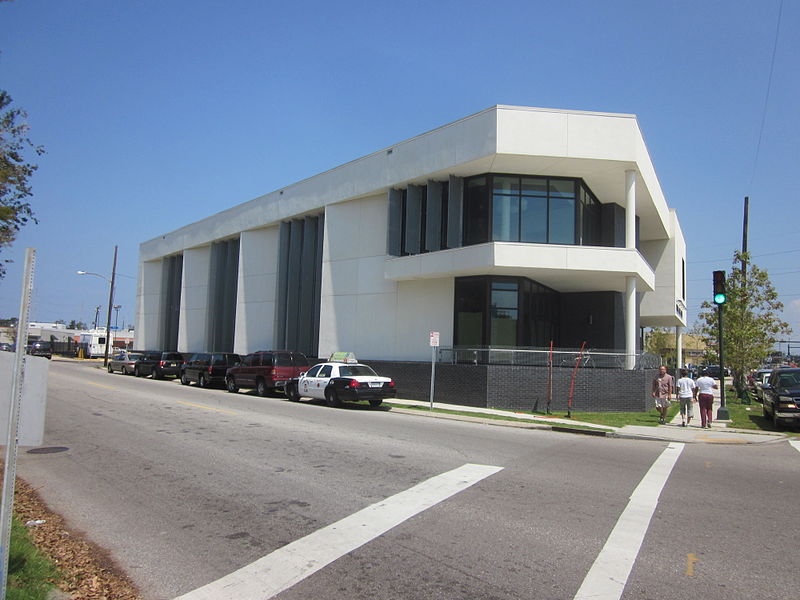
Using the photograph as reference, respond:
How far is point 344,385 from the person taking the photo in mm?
19750

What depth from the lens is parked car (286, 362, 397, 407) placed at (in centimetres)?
1967

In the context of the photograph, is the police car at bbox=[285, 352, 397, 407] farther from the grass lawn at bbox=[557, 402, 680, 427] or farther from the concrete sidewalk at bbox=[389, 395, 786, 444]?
the grass lawn at bbox=[557, 402, 680, 427]

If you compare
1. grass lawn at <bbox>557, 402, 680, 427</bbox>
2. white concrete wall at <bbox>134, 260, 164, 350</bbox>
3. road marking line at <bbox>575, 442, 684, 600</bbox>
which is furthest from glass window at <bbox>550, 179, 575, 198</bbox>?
white concrete wall at <bbox>134, 260, 164, 350</bbox>

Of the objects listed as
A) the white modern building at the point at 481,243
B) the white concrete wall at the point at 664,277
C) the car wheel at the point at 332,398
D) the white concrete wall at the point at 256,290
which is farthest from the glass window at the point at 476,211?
the white concrete wall at the point at 256,290

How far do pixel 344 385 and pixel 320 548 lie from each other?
46.7 feet

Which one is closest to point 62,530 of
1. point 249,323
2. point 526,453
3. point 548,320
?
point 526,453

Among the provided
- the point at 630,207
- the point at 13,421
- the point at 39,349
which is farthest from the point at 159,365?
the point at 13,421

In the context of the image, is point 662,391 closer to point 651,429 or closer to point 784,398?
point 651,429

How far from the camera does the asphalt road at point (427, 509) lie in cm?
493

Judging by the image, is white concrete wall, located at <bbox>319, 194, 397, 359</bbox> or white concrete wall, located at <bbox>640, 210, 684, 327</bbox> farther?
white concrete wall, located at <bbox>640, 210, 684, 327</bbox>

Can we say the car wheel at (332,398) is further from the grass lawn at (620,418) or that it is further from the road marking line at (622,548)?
the road marking line at (622,548)

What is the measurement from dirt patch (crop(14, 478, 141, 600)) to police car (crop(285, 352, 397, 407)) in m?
13.0

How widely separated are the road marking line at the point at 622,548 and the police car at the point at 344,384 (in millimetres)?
11803

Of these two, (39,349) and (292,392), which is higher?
(39,349)
